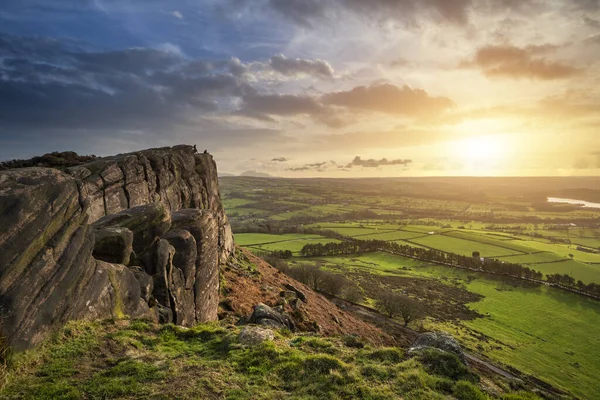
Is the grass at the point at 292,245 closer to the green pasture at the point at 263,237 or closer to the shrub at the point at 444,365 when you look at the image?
the green pasture at the point at 263,237

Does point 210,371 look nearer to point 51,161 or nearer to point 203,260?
point 203,260

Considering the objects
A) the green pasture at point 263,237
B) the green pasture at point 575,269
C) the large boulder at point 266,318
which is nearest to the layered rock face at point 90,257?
the large boulder at point 266,318

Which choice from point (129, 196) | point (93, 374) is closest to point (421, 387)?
point (93, 374)

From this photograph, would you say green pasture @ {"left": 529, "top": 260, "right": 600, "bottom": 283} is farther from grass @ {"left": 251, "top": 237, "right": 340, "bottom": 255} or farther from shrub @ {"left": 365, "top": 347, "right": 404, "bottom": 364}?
shrub @ {"left": 365, "top": 347, "right": 404, "bottom": 364}

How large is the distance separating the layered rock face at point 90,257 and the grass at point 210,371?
1.81m

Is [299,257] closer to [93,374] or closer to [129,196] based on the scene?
[129,196]

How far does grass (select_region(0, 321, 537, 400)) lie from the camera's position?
→ 1329 cm

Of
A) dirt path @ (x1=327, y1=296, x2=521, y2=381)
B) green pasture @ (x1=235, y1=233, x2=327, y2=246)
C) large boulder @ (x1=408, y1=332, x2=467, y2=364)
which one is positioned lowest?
dirt path @ (x1=327, y1=296, x2=521, y2=381)

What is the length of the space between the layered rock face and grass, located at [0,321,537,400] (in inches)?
71.3

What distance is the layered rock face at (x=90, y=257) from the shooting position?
1534 centimetres

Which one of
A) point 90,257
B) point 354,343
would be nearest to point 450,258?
point 354,343

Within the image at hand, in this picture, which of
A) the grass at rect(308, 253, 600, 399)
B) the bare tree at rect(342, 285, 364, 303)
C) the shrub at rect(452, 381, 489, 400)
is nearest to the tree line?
the grass at rect(308, 253, 600, 399)

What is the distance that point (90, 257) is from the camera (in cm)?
1992

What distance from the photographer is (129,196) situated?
45188mm
